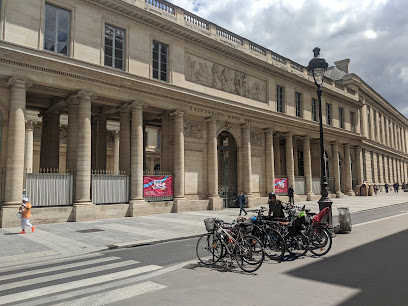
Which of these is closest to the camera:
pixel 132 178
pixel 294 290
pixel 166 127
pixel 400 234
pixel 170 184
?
pixel 294 290

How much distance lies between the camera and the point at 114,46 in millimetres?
18984

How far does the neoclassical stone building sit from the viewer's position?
1566cm

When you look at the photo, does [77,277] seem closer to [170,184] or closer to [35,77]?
[35,77]

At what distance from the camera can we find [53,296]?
18.2 feet

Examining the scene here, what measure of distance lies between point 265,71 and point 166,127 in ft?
37.7

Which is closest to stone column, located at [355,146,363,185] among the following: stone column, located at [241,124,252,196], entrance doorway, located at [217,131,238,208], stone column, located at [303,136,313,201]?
stone column, located at [303,136,313,201]

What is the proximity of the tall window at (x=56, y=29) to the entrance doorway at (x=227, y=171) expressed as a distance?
44.4 ft

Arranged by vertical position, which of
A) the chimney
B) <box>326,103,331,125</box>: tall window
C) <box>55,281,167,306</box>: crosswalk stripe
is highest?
the chimney

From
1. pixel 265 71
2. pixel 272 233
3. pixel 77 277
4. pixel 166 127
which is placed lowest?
pixel 77 277

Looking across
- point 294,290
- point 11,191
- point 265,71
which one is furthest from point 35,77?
point 265,71

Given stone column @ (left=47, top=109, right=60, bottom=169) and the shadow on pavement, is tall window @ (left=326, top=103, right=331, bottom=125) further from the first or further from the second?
the shadow on pavement

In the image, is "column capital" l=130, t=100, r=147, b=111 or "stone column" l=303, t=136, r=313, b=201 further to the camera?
"stone column" l=303, t=136, r=313, b=201

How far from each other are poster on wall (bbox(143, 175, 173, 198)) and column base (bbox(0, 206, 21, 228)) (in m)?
7.18

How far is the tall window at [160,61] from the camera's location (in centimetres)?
2084
